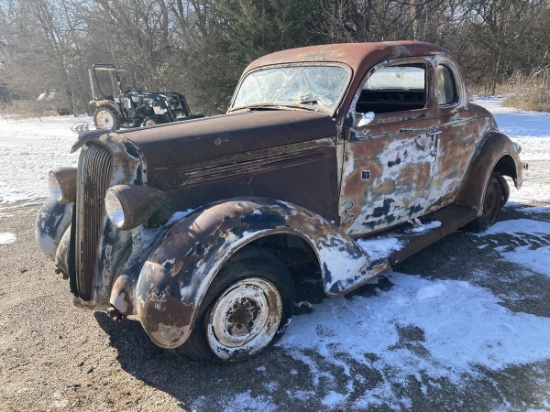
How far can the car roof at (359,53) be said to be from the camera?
11.3 ft

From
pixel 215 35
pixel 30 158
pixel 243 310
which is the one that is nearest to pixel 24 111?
pixel 215 35

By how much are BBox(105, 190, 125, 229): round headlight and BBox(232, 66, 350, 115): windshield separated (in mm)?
1706

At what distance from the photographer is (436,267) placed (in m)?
3.93

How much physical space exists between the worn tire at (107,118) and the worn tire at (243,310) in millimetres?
11138

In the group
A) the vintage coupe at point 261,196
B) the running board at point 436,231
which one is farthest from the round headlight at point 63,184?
the running board at point 436,231

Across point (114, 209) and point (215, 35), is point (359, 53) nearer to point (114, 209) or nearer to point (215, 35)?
point (114, 209)

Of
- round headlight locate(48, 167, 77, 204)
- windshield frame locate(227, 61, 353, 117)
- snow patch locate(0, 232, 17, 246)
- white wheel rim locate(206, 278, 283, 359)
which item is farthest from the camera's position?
snow patch locate(0, 232, 17, 246)

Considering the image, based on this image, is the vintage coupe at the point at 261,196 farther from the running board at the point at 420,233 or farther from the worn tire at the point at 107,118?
the worn tire at the point at 107,118

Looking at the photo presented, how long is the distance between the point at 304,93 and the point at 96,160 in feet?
5.68

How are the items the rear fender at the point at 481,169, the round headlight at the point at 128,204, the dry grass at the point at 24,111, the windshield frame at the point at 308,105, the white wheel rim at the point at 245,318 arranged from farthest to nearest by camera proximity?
1. the dry grass at the point at 24,111
2. the rear fender at the point at 481,169
3. the windshield frame at the point at 308,105
4. the white wheel rim at the point at 245,318
5. the round headlight at the point at 128,204

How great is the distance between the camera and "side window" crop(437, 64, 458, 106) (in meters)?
4.01

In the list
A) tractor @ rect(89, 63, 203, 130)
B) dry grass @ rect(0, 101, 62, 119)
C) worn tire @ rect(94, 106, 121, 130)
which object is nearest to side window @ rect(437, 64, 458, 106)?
tractor @ rect(89, 63, 203, 130)

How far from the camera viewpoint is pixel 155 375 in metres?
2.64

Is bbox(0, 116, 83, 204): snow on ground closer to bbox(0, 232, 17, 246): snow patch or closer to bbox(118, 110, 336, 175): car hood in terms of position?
bbox(0, 232, 17, 246): snow patch
